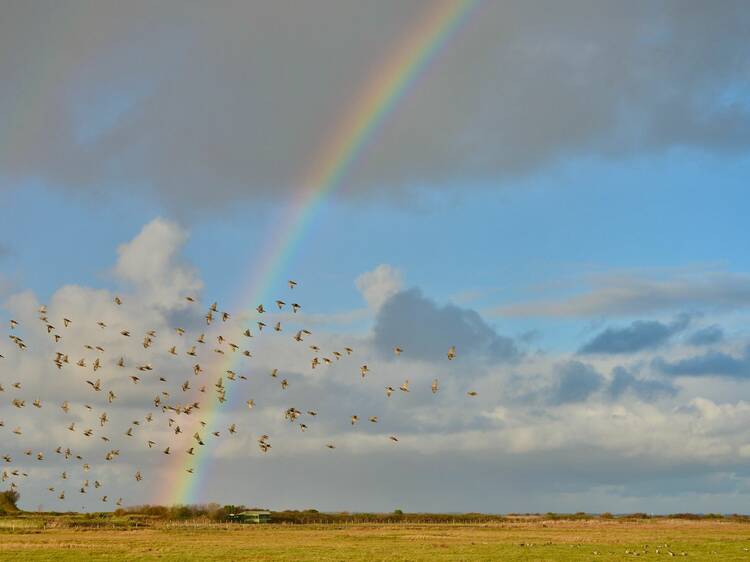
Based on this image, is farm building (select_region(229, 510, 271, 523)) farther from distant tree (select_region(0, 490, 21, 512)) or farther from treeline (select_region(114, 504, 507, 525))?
distant tree (select_region(0, 490, 21, 512))

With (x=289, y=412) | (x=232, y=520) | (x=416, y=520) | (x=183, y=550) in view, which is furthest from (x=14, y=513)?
(x=289, y=412)

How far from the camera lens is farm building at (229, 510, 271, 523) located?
155 meters

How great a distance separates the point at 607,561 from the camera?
5544 centimetres

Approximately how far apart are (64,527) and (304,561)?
67007mm

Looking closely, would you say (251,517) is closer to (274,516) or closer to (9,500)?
(274,516)

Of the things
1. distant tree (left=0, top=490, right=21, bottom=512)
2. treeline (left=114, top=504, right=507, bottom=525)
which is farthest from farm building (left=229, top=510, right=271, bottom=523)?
distant tree (left=0, top=490, right=21, bottom=512)

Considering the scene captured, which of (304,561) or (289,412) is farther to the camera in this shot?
(289,412)

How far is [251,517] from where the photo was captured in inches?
6235

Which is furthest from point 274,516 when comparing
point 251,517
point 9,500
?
point 9,500

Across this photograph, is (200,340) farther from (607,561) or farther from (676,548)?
(676,548)

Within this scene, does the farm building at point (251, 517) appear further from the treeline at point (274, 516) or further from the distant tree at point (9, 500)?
the distant tree at point (9, 500)

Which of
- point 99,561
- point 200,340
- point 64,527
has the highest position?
point 200,340

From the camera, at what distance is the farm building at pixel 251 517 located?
155 metres

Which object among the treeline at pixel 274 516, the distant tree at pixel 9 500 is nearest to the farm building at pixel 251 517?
the treeline at pixel 274 516
